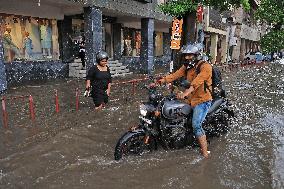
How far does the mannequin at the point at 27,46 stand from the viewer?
1566cm

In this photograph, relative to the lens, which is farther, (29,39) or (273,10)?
(273,10)

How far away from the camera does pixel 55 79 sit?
55.6 ft

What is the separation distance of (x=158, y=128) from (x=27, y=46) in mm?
12075

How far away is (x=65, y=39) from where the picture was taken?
18078 mm

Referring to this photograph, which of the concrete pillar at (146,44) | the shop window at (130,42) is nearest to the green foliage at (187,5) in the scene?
the concrete pillar at (146,44)

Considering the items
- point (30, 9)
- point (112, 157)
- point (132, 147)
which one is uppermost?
point (30, 9)

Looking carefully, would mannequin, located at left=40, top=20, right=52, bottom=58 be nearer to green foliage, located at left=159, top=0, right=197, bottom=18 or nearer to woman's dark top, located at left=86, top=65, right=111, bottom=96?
green foliage, located at left=159, top=0, right=197, bottom=18

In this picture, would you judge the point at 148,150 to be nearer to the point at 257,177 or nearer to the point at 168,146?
the point at 168,146

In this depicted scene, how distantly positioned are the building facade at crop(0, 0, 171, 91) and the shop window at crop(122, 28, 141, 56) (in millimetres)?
1806

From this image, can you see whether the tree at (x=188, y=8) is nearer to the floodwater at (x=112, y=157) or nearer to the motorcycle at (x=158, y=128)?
the floodwater at (x=112, y=157)

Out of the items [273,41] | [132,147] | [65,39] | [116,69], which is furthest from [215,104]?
[273,41]

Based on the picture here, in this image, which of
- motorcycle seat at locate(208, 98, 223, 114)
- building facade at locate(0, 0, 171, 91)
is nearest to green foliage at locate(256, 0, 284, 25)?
building facade at locate(0, 0, 171, 91)

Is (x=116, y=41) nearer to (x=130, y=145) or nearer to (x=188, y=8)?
(x=188, y=8)

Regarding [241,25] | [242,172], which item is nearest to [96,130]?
[242,172]
